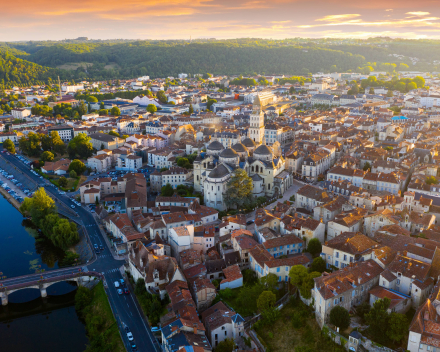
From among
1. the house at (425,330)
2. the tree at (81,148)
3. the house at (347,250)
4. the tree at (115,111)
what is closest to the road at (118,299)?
the house at (347,250)

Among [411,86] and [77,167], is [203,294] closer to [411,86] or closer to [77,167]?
[77,167]

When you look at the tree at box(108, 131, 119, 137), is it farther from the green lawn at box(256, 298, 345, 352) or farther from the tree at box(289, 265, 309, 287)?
the green lawn at box(256, 298, 345, 352)

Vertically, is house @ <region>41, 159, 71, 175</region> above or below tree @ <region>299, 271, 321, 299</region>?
below

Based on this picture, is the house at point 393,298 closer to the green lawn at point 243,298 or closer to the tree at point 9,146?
the green lawn at point 243,298

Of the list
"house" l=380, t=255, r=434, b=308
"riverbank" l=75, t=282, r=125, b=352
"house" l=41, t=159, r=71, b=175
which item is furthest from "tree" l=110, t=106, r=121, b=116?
"house" l=380, t=255, r=434, b=308

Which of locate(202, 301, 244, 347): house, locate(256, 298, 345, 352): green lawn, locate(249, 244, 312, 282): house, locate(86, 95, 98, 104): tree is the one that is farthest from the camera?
locate(86, 95, 98, 104): tree

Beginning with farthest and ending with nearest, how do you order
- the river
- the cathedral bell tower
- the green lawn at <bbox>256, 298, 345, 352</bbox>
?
the cathedral bell tower < the river < the green lawn at <bbox>256, 298, 345, 352</bbox>

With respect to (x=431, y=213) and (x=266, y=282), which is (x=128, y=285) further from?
(x=431, y=213)
